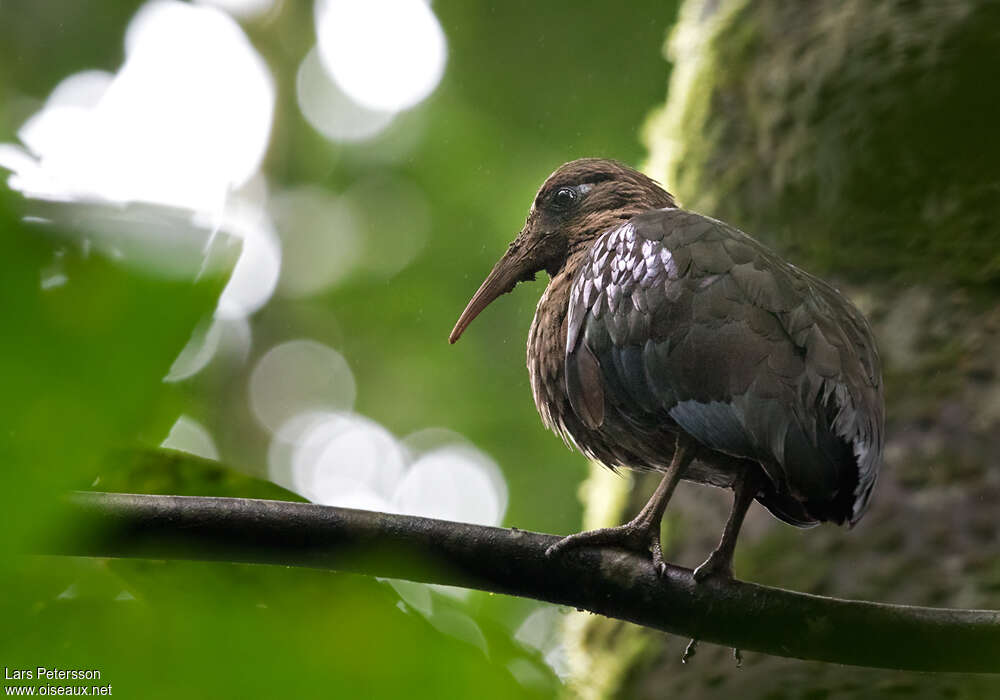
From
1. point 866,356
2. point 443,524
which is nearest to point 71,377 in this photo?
point 443,524

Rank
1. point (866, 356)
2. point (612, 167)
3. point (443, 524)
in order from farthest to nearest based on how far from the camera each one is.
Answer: point (612, 167) < point (866, 356) < point (443, 524)

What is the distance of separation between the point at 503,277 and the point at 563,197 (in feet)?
0.71

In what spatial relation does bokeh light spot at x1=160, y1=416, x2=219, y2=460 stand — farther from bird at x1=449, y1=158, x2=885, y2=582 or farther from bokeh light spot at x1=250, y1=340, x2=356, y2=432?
bokeh light spot at x1=250, y1=340, x2=356, y2=432

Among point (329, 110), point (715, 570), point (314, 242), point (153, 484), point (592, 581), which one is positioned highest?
point (329, 110)

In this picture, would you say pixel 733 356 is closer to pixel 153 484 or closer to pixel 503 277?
pixel 503 277

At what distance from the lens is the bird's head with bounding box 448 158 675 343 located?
199cm

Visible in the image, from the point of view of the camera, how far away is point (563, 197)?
2045 millimetres

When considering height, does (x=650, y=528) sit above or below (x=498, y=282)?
below

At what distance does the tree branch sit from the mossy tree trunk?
753mm

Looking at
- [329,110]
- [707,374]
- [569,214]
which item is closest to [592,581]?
[707,374]

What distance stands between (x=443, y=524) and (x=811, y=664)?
1234mm

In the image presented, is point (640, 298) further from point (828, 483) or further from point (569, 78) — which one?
point (569, 78)

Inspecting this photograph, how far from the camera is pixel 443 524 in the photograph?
1.25 metres

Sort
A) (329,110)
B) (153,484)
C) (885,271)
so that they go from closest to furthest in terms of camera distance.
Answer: (153,484), (885,271), (329,110)
